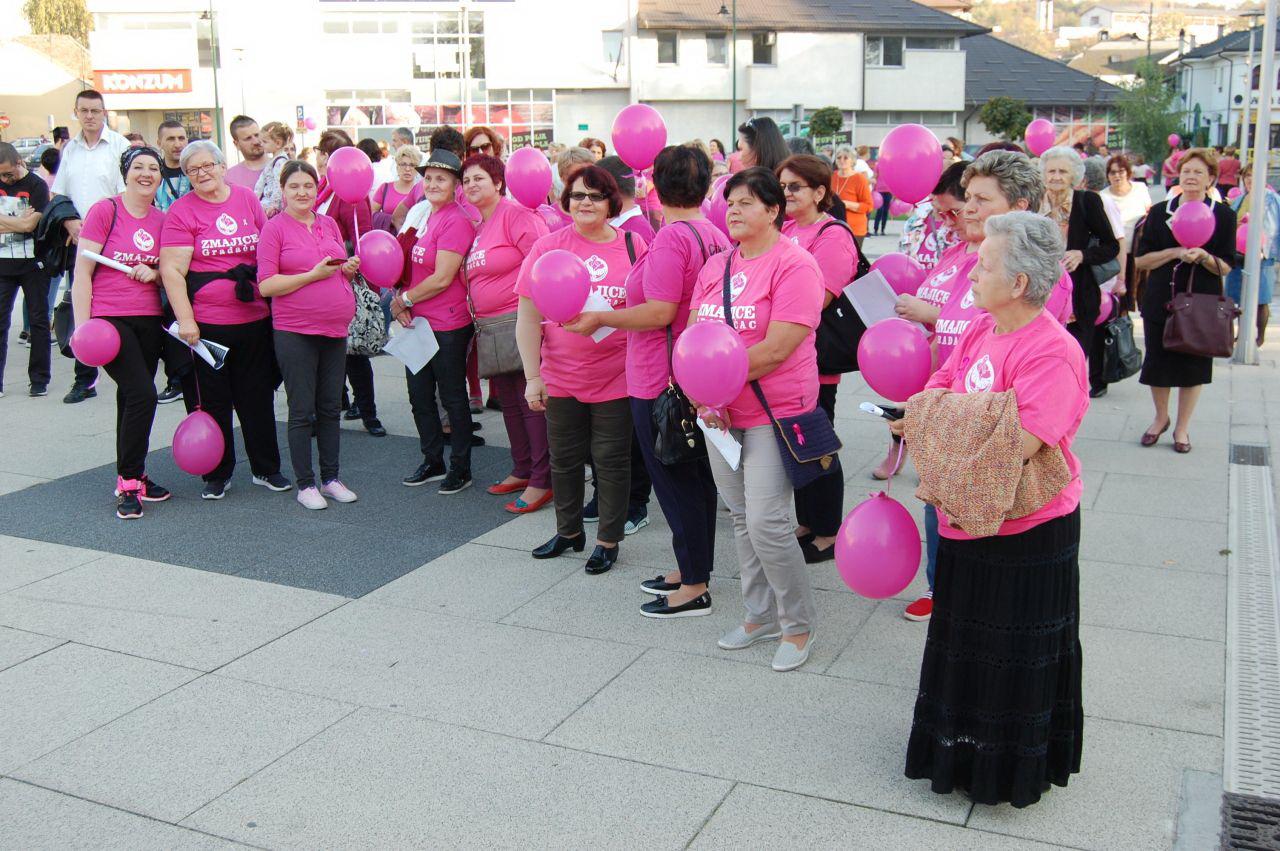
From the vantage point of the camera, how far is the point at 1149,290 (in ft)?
25.5

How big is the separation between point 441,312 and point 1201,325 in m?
4.76

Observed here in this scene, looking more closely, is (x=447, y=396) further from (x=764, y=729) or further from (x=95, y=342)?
(x=764, y=729)

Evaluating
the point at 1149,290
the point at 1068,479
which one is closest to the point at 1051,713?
the point at 1068,479

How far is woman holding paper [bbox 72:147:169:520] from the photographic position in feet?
21.2

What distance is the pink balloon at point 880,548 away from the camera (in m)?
3.63

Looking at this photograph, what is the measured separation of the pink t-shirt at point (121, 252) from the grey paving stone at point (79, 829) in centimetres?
359

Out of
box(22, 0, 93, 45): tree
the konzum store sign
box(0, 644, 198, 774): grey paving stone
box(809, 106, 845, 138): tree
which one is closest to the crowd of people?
box(0, 644, 198, 774): grey paving stone

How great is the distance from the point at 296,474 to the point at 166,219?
1.59 meters

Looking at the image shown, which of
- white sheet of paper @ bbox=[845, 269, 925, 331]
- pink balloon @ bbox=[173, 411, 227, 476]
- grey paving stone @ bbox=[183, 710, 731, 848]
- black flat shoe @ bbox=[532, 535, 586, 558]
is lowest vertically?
grey paving stone @ bbox=[183, 710, 731, 848]

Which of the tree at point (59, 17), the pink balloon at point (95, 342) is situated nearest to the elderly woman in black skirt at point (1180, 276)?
the pink balloon at point (95, 342)

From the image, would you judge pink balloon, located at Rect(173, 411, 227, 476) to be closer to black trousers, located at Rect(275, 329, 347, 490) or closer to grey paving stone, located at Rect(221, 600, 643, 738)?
black trousers, located at Rect(275, 329, 347, 490)

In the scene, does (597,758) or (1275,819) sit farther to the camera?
(597,758)

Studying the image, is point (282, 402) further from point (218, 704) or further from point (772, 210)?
point (772, 210)

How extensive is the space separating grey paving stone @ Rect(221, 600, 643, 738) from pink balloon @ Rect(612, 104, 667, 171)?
2945mm
